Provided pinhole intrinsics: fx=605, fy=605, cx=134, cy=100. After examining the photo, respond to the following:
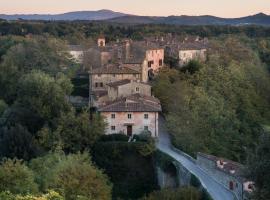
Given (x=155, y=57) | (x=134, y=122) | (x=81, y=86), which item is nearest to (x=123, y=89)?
(x=134, y=122)

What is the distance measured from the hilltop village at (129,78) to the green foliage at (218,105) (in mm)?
2031

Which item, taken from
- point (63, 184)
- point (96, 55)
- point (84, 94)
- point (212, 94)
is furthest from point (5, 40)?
point (63, 184)

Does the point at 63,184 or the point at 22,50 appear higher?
the point at 22,50

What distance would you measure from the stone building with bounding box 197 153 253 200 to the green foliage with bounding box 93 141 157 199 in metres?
5.20

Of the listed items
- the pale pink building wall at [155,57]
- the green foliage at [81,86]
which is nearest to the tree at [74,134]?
the green foliage at [81,86]

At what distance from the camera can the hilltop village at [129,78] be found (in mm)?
48062

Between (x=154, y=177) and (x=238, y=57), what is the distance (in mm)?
33739

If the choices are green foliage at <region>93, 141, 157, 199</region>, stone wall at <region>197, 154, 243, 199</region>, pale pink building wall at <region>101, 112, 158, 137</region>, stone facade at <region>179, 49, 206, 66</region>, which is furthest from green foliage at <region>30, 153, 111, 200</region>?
stone facade at <region>179, 49, 206, 66</region>

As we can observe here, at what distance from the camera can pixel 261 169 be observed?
25812mm

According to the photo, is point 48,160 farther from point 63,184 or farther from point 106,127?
point 106,127

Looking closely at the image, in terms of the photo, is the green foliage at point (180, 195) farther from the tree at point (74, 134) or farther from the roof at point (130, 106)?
the roof at point (130, 106)

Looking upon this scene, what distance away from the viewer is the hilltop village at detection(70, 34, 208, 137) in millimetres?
48062

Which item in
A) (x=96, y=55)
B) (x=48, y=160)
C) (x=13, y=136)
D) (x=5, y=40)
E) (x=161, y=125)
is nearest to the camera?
(x=48, y=160)

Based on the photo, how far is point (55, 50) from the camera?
65.9 meters
